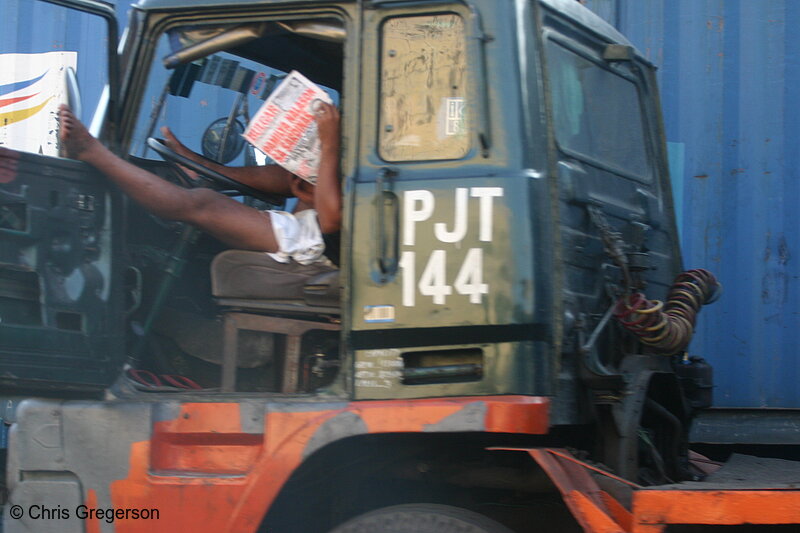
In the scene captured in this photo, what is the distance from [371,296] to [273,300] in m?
0.46

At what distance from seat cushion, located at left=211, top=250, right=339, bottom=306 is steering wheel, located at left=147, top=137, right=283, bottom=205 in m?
0.43

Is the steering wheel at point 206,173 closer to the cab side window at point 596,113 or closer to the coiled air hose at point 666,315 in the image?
the cab side window at point 596,113

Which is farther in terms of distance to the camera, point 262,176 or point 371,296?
point 262,176

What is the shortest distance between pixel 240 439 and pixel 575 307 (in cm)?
108

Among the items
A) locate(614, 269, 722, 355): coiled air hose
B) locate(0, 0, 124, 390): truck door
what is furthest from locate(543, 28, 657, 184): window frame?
locate(0, 0, 124, 390): truck door

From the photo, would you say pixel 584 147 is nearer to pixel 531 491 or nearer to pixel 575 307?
pixel 575 307

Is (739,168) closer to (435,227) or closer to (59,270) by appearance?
(435,227)

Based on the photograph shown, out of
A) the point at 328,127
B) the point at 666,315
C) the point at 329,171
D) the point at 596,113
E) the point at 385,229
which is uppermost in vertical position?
the point at 596,113

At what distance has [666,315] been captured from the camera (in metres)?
2.82

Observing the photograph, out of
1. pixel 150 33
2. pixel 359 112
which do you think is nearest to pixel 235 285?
pixel 359 112

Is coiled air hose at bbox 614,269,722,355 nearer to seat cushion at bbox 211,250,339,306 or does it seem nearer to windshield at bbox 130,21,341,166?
seat cushion at bbox 211,250,339,306

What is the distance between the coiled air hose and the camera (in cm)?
268

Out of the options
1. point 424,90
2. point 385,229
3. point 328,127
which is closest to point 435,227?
point 385,229

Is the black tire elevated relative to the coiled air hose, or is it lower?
lower
